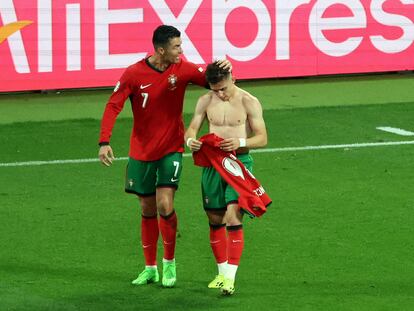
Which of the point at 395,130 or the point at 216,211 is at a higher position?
the point at 216,211

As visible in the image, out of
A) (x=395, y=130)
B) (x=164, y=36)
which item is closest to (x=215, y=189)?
(x=164, y=36)

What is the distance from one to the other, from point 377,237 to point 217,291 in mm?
2313

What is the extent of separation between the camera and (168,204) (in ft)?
34.4

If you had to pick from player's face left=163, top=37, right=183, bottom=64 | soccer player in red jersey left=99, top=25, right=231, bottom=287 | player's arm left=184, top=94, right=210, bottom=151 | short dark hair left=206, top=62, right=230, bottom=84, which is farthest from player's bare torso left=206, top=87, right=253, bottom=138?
player's face left=163, top=37, right=183, bottom=64

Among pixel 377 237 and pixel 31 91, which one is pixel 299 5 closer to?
pixel 31 91

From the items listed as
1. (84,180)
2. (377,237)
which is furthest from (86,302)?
(84,180)

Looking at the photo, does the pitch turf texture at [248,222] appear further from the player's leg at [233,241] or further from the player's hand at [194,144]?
the player's hand at [194,144]

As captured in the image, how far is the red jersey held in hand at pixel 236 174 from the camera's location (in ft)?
32.8

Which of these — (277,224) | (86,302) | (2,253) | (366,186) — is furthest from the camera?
(366,186)

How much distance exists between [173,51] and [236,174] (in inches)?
46.8

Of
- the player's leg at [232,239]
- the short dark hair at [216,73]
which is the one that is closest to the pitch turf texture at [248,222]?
the player's leg at [232,239]

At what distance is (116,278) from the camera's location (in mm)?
10812

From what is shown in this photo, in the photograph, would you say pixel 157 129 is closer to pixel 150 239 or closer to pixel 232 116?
pixel 232 116

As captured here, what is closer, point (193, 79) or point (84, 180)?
point (193, 79)
